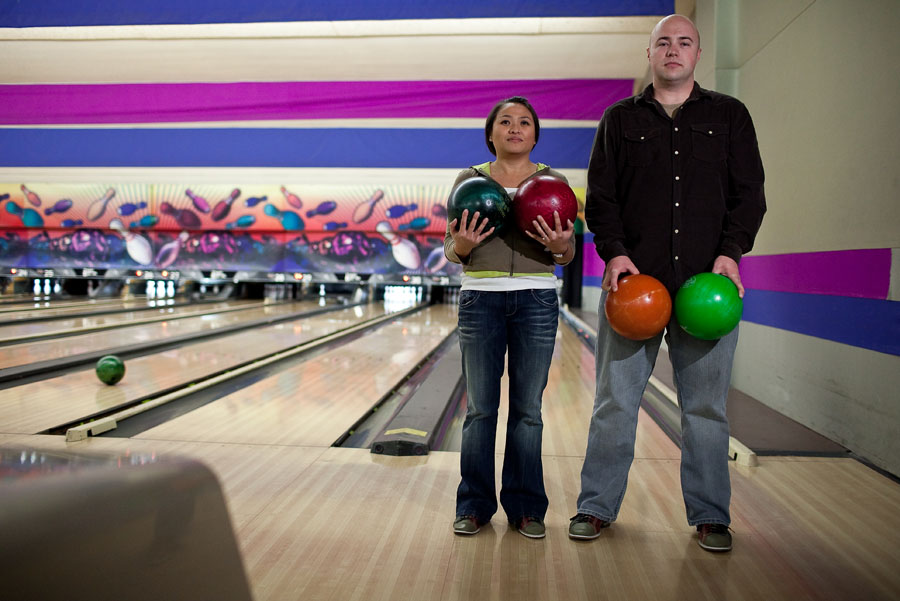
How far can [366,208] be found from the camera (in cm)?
905

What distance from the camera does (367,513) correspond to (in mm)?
1898

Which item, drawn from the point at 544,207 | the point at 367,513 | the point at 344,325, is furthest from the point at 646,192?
the point at 344,325

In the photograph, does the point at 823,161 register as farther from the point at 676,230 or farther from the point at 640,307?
the point at 640,307

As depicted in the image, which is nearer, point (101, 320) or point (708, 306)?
point (708, 306)

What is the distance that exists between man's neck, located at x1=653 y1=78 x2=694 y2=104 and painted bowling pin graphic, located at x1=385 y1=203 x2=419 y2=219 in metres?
7.35

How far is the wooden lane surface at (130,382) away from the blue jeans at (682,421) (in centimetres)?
216

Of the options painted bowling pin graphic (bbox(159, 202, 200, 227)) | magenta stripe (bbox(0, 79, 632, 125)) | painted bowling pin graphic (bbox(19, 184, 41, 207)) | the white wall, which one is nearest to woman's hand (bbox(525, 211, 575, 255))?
the white wall

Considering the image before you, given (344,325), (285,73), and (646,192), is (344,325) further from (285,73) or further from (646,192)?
(646,192)

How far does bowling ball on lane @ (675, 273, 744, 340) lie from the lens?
1.57 meters

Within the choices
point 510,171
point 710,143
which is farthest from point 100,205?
point 710,143

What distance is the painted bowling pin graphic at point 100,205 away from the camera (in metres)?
9.14

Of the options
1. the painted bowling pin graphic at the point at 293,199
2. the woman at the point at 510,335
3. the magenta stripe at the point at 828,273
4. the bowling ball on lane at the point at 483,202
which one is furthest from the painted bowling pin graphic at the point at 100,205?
the bowling ball on lane at the point at 483,202

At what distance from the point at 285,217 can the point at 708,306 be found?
820cm

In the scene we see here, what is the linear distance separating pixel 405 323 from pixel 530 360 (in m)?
5.66
